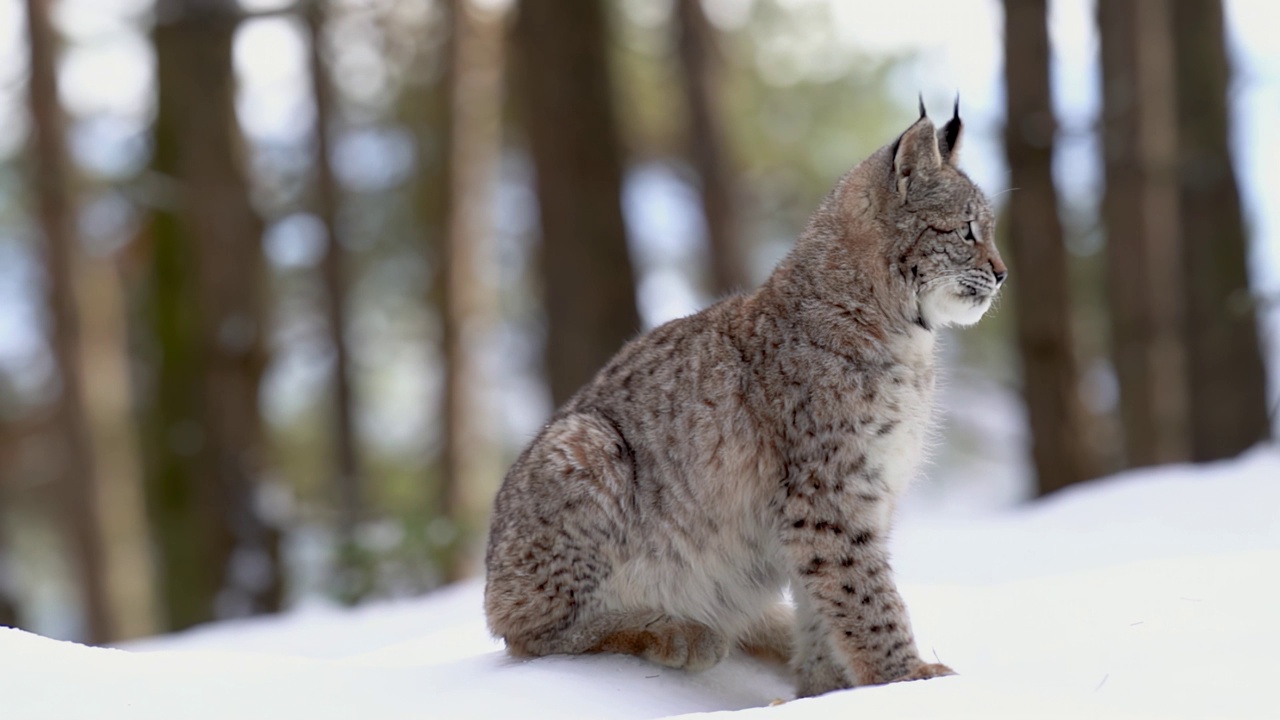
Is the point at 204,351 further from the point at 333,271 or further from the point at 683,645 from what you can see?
the point at 683,645

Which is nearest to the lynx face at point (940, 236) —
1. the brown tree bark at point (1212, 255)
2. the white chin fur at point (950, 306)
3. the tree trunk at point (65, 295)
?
the white chin fur at point (950, 306)

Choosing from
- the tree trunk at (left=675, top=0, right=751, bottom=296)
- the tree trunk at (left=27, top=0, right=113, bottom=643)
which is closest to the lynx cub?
the tree trunk at (left=675, top=0, right=751, bottom=296)

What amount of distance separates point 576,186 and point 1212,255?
6.04 meters

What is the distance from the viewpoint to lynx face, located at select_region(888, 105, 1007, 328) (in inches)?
191

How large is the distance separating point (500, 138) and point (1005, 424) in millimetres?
10263

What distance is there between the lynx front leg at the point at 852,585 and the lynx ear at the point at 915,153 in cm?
117

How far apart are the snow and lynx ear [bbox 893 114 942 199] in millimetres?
1702

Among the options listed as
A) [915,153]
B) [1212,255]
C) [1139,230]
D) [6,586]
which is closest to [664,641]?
[915,153]

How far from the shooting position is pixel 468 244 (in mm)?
18891

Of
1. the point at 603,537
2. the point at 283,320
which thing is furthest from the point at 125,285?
the point at 603,537

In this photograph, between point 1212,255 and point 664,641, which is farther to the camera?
point 1212,255

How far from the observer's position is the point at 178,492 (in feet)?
36.6

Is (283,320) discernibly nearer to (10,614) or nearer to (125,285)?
(125,285)

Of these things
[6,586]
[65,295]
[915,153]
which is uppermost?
[65,295]
